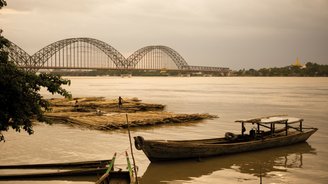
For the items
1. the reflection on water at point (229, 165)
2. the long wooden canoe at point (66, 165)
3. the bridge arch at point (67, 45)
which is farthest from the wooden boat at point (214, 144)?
the bridge arch at point (67, 45)

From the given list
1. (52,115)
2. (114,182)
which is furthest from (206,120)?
(114,182)

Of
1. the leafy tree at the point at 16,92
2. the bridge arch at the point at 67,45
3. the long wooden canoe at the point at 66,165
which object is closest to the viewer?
the leafy tree at the point at 16,92

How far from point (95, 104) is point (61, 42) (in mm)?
122171

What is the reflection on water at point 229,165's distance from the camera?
14.3 metres

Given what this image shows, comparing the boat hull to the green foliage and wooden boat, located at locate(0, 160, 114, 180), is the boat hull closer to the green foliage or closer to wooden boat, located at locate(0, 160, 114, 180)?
wooden boat, located at locate(0, 160, 114, 180)

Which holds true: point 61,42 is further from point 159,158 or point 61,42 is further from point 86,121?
point 159,158

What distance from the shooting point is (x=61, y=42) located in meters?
150

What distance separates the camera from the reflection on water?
14.3m

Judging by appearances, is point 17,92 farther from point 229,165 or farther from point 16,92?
point 229,165

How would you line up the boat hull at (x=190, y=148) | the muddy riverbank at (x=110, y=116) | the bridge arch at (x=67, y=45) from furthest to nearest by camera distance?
the bridge arch at (x=67, y=45), the muddy riverbank at (x=110, y=116), the boat hull at (x=190, y=148)

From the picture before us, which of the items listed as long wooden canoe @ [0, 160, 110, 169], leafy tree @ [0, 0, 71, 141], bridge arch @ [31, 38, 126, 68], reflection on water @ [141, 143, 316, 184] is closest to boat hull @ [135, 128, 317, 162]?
reflection on water @ [141, 143, 316, 184]

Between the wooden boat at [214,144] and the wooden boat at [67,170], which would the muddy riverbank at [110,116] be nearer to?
the wooden boat at [214,144]

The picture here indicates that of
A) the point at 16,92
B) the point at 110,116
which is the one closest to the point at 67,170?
the point at 16,92

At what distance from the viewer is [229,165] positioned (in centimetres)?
1575
